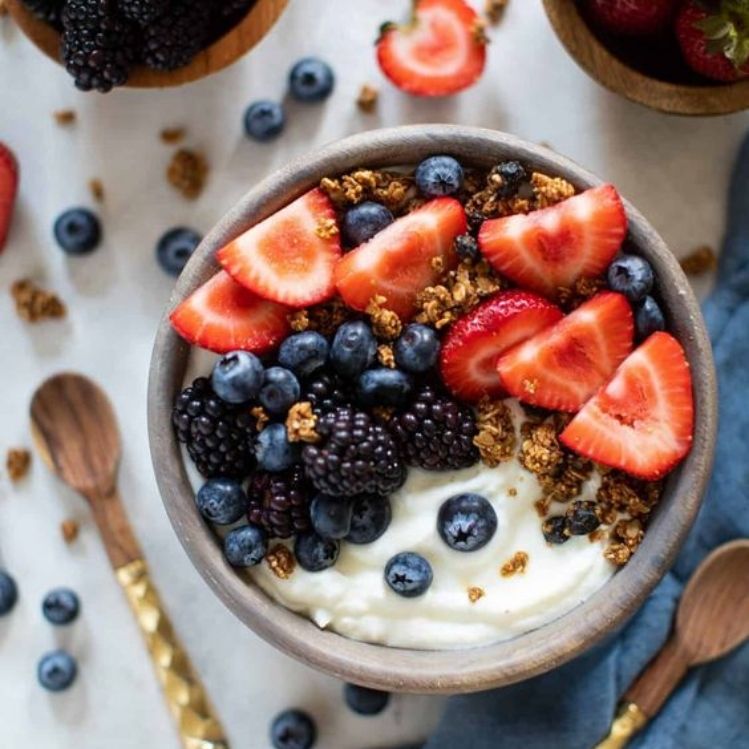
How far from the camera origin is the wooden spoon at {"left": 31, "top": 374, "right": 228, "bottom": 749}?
6.10 ft

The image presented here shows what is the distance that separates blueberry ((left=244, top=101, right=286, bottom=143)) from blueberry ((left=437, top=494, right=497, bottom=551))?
63 centimetres

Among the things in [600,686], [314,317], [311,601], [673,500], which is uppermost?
[314,317]

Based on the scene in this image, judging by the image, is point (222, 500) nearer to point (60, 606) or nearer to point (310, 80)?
point (60, 606)

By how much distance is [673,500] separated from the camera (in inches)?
60.2

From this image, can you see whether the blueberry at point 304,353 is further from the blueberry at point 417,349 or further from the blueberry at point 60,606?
the blueberry at point 60,606

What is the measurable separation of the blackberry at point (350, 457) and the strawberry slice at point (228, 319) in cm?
15

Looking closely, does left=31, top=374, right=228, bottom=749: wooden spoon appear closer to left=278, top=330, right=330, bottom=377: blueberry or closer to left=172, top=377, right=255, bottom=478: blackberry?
left=172, top=377, right=255, bottom=478: blackberry

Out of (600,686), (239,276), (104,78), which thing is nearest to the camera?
(239,276)

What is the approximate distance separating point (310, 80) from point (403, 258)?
0.43 meters

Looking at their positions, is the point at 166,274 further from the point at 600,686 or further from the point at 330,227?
the point at 600,686

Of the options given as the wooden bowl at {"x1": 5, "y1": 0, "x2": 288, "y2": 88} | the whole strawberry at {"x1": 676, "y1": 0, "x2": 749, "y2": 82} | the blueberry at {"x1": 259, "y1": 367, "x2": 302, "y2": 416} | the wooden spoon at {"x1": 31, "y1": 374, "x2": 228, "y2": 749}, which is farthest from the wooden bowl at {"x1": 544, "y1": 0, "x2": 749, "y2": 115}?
the wooden spoon at {"x1": 31, "y1": 374, "x2": 228, "y2": 749}

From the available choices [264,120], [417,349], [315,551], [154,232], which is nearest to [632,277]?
[417,349]

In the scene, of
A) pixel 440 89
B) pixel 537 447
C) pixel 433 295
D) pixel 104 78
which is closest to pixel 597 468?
pixel 537 447

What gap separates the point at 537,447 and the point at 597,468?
9 cm
